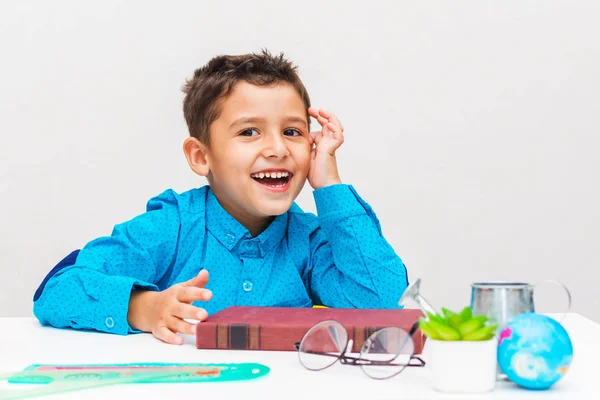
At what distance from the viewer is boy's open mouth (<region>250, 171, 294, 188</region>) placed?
1.70 metres

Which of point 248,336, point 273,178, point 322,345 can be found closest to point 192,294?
point 248,336

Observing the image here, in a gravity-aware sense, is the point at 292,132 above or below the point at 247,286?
above

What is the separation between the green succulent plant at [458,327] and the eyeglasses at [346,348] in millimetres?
111

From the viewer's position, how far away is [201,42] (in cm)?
274

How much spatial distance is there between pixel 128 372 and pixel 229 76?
2.94 ft

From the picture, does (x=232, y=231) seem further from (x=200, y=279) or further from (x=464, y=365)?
(x=464, y=365)

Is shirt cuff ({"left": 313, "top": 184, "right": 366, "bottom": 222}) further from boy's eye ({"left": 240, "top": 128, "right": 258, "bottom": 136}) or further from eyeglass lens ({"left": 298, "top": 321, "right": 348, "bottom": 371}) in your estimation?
eyeglass lens ({"left": 298, "top": 321, "right": 348, "bottom": 371})

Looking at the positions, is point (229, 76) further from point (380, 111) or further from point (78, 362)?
point (380, 111)

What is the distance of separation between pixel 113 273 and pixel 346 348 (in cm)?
67

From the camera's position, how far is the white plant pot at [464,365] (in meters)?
0.88

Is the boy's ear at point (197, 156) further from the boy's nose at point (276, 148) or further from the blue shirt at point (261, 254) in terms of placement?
the boy's nose at point (276, 148)

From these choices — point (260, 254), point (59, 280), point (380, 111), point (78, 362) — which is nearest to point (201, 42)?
point (380, 111)

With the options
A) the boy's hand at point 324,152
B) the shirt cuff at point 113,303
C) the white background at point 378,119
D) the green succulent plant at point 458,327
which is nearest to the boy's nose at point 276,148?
the boy's hand at point 324,152

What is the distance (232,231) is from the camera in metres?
1.73
